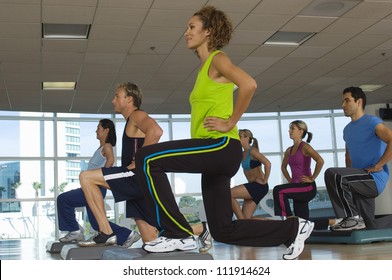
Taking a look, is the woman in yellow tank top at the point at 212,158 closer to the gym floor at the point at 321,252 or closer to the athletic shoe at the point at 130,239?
the gym floor at the point at 321,252

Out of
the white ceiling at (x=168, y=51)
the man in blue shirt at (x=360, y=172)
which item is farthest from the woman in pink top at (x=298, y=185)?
the white ceiling at (x=168, y=51)

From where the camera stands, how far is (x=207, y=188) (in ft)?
8.31

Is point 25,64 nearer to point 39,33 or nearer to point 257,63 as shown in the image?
point 39,33

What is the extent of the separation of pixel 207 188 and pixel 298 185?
2968mm

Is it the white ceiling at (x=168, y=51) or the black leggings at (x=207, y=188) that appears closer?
the black leggings at (x=207, y=188)

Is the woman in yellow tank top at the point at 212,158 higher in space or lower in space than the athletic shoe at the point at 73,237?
higher

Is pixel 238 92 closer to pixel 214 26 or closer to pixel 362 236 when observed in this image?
pixel 214 26

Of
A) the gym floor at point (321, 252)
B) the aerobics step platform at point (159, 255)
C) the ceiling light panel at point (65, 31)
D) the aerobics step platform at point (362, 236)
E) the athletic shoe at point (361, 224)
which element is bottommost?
the gym floor at point (321, 252)

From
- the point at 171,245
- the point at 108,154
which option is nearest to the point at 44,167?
the point at 108,154

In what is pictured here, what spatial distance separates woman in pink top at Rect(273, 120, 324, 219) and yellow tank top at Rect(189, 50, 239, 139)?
2.94 metres

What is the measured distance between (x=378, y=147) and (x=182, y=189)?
980 centimetres

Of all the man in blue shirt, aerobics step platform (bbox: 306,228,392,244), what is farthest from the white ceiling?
aerobics step platform (bbox: 306,228,392,244)

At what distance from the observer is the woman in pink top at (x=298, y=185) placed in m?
5.32

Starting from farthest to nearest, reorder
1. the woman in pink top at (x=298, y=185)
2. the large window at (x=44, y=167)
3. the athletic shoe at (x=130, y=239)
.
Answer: the large window at (x=44, y=167), the woman in pink top at (x=298, y=185), the athletic shoe at (x=130, y=239)
